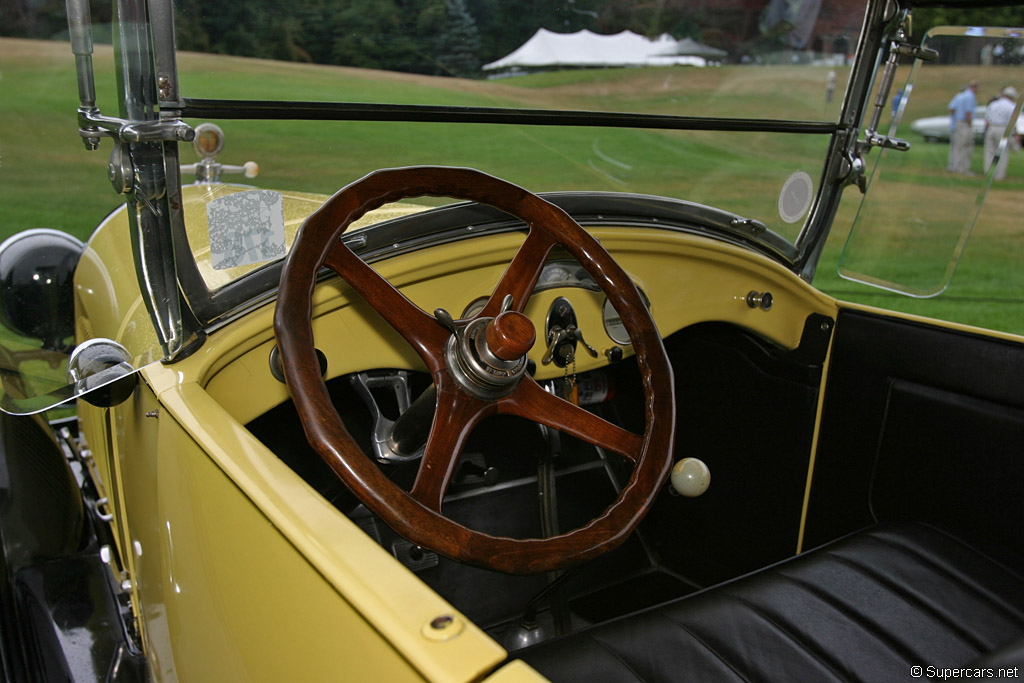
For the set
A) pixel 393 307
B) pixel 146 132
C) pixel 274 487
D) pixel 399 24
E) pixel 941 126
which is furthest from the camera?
pixel 941 126

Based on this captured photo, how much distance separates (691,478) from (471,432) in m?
0.42

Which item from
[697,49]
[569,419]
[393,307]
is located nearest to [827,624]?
[569,419]

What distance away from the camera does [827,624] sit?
146 cm

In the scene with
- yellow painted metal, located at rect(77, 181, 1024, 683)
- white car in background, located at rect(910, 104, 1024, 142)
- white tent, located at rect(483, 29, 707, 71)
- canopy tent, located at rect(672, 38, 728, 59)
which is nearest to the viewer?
yellow painted metal, located at rect(77, 181, 1024, 683)

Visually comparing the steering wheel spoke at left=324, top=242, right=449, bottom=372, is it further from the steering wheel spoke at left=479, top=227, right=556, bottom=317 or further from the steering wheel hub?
the steering wheel spoke at left=479, top=227, right=556, bottom=317

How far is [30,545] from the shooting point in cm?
177

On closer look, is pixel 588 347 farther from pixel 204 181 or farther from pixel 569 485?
pixel 204 181

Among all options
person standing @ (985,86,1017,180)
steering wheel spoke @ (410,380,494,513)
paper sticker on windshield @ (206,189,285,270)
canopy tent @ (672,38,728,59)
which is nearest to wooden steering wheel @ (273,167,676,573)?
steering wheel spoke @ (410,380,494,513)

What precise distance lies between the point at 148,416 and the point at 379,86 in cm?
72

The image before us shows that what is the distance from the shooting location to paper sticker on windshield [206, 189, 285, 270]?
4.47 feet

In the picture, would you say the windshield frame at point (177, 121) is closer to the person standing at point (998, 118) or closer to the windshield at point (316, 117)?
the windshield at point (316, 117)

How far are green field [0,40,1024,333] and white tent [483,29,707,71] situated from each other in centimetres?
3

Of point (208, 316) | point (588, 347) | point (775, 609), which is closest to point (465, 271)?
point (588, 347)

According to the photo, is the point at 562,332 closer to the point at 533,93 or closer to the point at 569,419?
the point at 569,419
